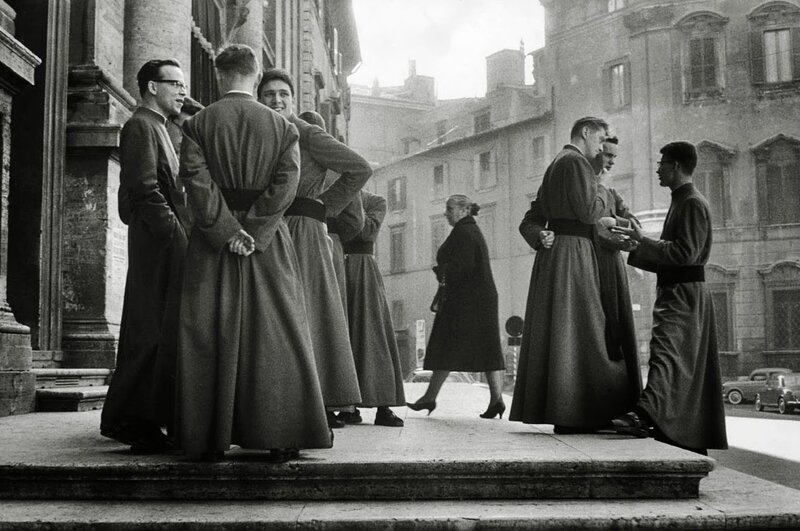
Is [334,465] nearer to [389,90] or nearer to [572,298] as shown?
[572,298]

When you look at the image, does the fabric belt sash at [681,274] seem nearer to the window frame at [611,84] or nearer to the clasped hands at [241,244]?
the clasped hands at [241,244]

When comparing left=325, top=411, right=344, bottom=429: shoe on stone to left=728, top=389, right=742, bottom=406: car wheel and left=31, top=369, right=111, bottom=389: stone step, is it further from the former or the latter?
left=728, top=389, right=742, bottom=406: car wheel

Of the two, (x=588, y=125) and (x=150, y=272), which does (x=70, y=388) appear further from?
(x=588, y=125)

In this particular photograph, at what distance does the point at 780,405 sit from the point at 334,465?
75.9ft

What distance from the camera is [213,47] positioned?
46.0 ft

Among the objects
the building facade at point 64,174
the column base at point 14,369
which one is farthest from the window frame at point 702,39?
the column base at point 14,369

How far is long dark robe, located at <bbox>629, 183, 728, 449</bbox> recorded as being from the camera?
19.8 feet

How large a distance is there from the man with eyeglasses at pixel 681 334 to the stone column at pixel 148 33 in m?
5.29

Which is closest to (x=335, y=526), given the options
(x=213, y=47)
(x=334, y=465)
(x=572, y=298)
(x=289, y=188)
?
(x=334, y=465)

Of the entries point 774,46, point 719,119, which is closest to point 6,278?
point 719,119

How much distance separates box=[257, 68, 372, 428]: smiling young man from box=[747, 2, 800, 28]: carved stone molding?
3265 cm

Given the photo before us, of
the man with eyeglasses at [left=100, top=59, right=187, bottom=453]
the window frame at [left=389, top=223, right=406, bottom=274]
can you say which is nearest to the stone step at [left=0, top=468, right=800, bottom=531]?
the man with eyeglasses at [left=100, top=59, right=187, bottom=453]

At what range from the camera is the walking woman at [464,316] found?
820 cm

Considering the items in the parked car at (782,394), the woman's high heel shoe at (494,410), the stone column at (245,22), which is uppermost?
the stone column at (245,22)
